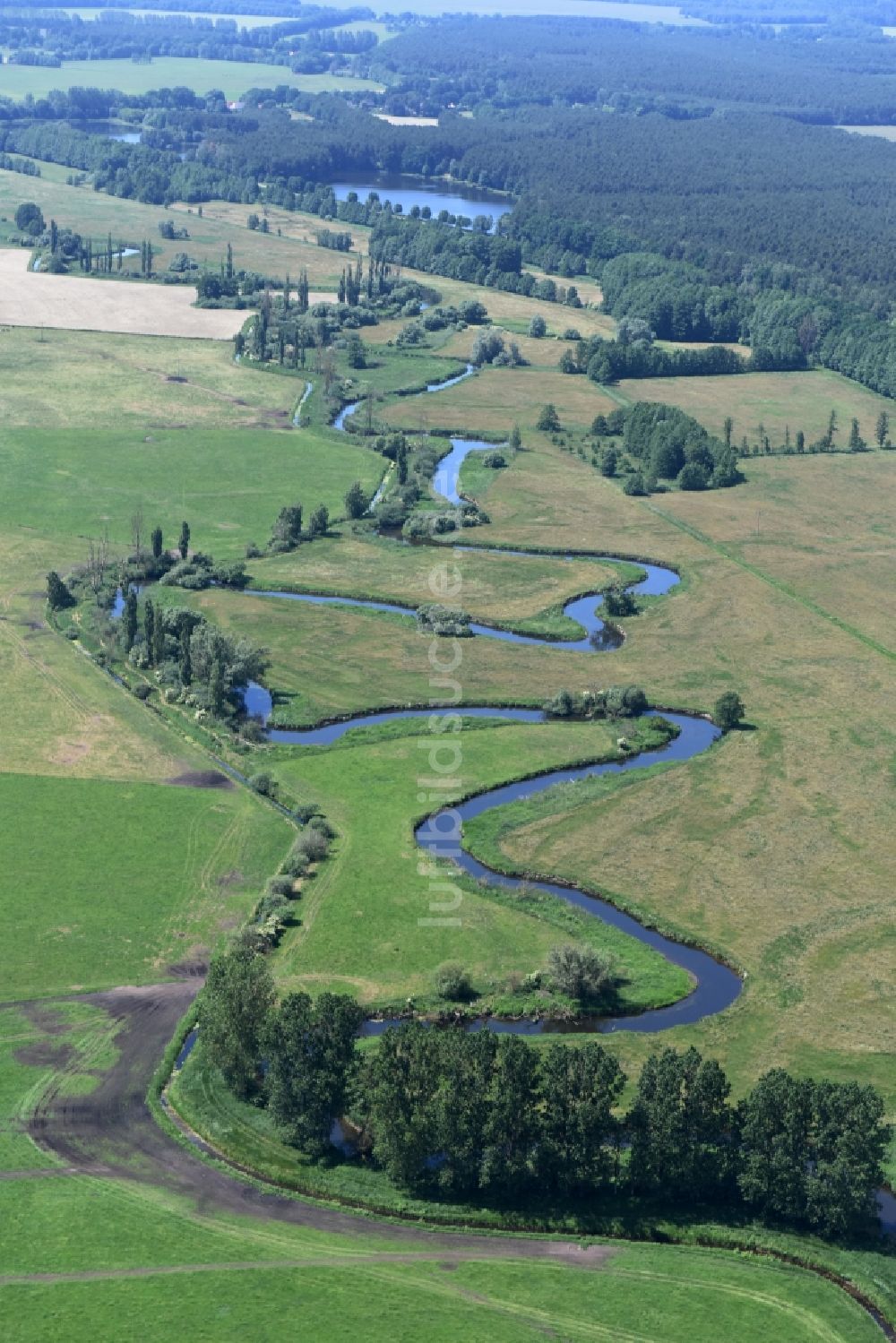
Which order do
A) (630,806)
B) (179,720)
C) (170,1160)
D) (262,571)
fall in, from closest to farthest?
(170,1160) → (630,806) → (179,720) → (262,571)

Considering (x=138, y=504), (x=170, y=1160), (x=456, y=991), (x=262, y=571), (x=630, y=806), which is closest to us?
(x=170, y=1160)

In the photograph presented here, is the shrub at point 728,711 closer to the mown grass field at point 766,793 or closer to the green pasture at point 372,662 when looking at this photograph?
the mown grass field at point 766,793

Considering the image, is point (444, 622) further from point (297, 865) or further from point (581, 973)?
point (581, 973)

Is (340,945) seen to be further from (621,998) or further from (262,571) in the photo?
(262,571)

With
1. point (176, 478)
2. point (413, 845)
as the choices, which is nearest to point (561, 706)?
point (413, 845)

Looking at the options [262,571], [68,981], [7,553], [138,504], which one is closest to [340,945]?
[68,981]

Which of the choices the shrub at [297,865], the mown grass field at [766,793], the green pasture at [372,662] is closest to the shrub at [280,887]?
the shrub at [297,865]
